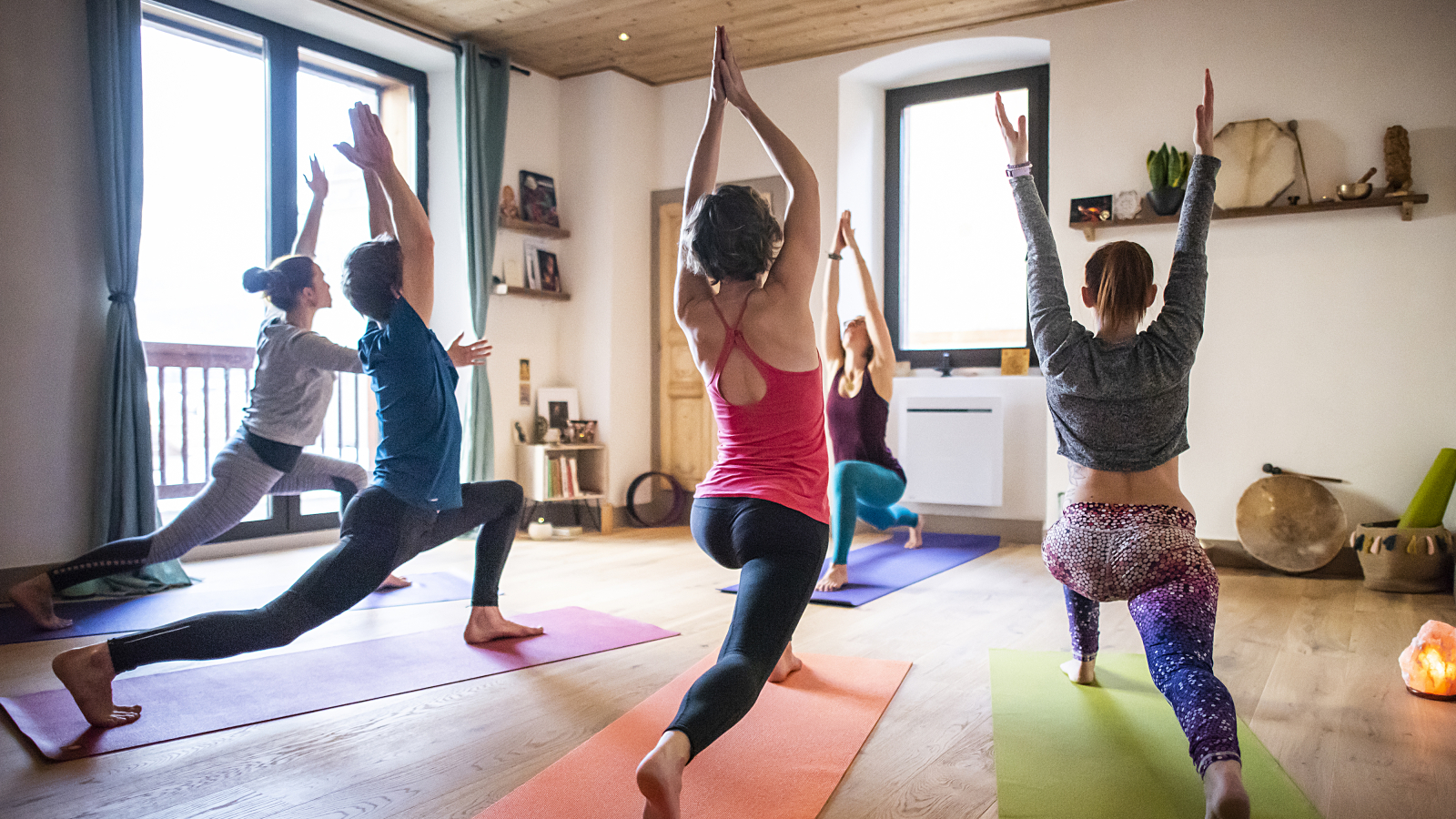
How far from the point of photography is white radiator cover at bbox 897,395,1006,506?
520 cm

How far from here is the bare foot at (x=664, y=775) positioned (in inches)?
53.0

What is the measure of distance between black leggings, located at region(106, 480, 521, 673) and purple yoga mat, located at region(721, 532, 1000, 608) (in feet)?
4.90

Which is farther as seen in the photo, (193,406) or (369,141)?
(193,406)

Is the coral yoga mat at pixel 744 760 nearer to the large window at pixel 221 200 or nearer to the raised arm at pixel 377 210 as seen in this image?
the raised arm at pixel 377 210

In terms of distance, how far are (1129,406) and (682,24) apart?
4.03m

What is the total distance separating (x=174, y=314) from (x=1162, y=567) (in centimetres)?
456

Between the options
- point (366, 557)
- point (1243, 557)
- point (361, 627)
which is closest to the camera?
point (366, 557)

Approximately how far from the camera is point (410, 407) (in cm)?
237

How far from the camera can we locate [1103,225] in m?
4.69

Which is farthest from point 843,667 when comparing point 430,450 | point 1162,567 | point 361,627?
point 361,627

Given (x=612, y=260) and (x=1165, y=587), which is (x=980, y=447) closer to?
(x=612, y=260)

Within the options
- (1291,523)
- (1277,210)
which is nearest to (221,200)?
(1277,210)

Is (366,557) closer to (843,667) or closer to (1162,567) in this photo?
(843,667)

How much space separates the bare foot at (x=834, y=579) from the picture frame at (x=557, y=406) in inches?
96.5
